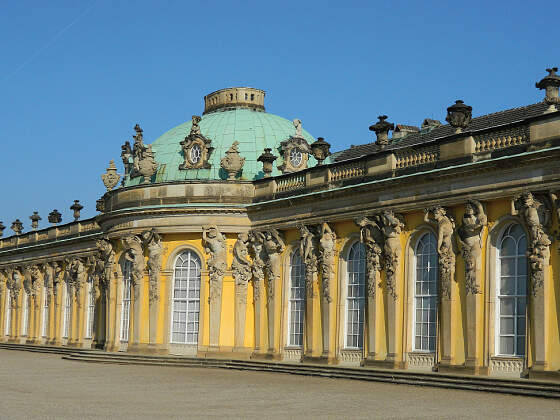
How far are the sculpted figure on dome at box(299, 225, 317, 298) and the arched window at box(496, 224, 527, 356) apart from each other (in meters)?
8.39

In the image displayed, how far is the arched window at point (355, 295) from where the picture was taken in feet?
104

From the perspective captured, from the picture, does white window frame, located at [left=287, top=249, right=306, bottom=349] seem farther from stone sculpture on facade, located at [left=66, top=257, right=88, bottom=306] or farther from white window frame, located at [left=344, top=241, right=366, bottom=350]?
stone sculpture on facade, located at [left=66, top=257, right=88, bottom=306]

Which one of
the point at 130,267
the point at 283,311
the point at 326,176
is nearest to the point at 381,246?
the point at 326,176

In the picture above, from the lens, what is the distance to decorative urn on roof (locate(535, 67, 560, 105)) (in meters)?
26.3

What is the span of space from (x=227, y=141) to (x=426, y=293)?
14228mm

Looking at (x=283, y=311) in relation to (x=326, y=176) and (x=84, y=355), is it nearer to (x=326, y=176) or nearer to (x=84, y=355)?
(x=326, y=176)

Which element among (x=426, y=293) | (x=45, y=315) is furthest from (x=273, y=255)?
(x=45, y=315)

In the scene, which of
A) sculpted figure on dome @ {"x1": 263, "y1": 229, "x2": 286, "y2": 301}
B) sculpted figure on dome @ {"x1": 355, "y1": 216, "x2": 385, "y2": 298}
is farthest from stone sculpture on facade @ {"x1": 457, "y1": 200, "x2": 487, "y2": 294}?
sculpted figure on dome @ {"x1": 263, "y1": 229, "x2": 286, "y2": 301}

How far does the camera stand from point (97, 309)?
147ft

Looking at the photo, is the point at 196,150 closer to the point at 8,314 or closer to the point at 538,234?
the point at 538,234

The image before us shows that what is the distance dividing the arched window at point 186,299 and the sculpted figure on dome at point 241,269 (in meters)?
1.74

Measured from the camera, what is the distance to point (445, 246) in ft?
89.9

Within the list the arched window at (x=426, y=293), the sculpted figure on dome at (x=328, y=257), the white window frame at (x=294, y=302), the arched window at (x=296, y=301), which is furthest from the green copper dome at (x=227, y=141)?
the arched window at (x=426, y=293)

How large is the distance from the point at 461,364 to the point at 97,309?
22.4 meters
